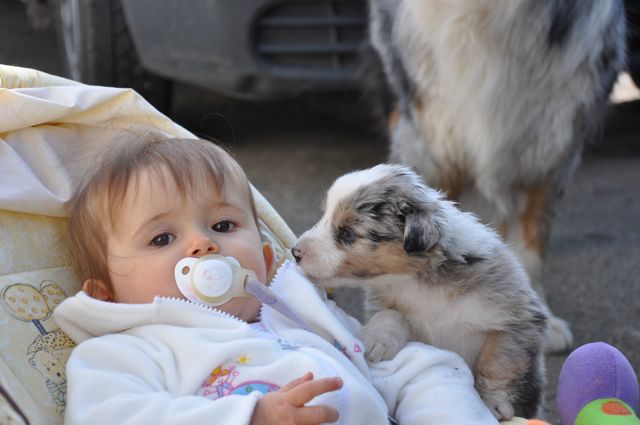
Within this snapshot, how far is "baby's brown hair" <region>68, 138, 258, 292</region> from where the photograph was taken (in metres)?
2.43

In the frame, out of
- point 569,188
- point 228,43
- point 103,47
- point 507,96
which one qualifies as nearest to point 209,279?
point 507,96

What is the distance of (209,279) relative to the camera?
2.30m

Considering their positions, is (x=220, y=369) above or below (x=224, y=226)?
below

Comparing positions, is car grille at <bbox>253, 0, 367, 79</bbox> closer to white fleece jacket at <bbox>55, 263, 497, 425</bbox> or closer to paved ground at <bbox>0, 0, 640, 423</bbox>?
paved ground at <bbox>0, 0, 640, 423</bbox>

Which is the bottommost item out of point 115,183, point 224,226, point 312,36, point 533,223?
point 533,223

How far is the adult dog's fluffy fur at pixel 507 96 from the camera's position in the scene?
406 cm

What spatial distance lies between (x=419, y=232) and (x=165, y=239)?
627mm

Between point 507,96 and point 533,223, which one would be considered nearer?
point 507,96

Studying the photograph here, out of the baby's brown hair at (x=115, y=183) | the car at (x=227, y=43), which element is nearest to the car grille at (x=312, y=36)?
the car at (x=227, y=43)

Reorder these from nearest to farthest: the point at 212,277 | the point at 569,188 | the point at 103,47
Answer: the point at 212,277 < the point at 103,47 < the point at 569,188

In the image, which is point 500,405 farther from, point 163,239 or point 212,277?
point 163,239

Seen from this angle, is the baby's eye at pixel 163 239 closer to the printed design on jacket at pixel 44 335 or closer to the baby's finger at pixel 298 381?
the printed design on jacket at pixel 44 335

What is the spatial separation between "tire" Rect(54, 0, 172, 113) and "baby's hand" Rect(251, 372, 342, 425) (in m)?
3.89

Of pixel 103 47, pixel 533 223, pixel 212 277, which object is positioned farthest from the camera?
pixel 103 47
